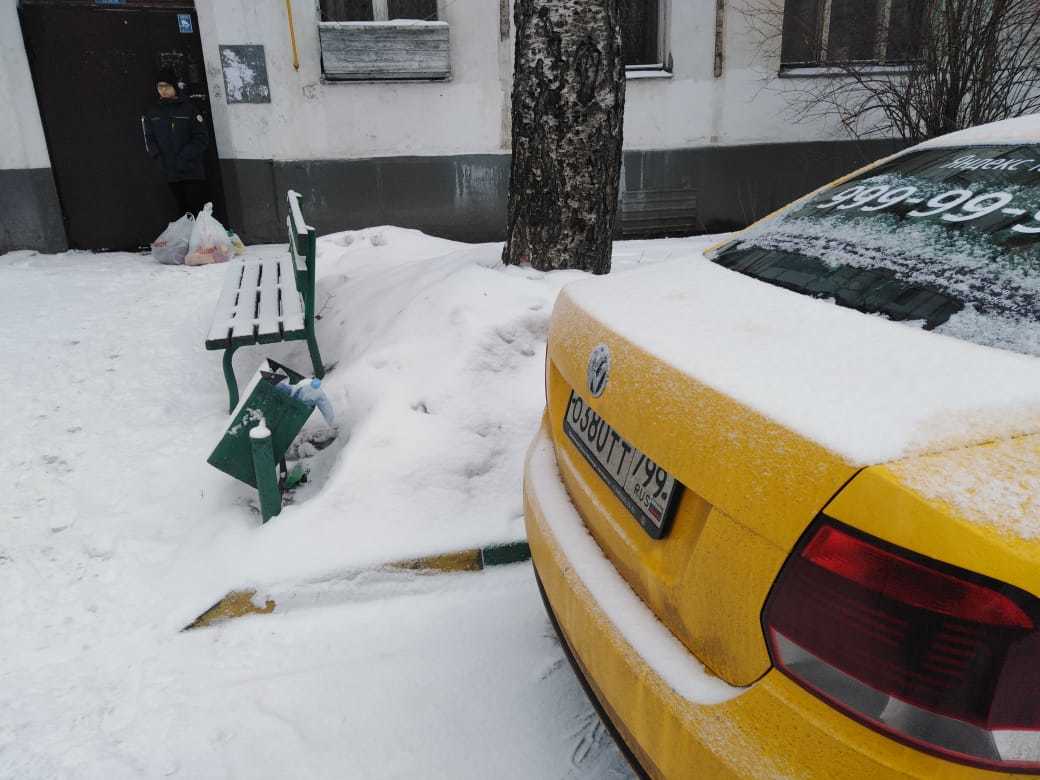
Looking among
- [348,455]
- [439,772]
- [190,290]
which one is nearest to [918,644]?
[439,772]

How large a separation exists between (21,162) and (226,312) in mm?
4973

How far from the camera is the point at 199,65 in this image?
24.7ft

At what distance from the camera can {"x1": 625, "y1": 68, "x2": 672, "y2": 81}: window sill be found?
814 centimetres

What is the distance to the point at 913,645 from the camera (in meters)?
1.01

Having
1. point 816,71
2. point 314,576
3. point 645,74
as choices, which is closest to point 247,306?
point 314,576

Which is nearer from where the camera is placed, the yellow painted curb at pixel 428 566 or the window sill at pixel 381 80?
the yellow painted curb at pixel 428 566

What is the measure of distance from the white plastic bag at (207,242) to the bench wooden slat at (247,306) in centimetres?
200

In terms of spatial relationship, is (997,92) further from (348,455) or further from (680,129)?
(348,455)

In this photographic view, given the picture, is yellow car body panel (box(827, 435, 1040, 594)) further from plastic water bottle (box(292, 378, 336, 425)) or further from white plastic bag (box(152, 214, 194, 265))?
white plastic bag (box(152, 214, 194, 265))

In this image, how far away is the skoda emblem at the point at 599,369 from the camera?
1643mm

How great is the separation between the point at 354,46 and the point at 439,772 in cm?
724

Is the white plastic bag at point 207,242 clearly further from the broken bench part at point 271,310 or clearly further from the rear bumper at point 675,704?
the rear bumper at point 675,704

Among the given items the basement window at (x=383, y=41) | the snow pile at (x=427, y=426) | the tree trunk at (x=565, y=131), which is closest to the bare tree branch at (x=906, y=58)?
the basement window at (x=383, y=41)

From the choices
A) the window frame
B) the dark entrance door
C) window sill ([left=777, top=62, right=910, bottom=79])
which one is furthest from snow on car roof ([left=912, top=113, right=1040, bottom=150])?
the dark entrance door
